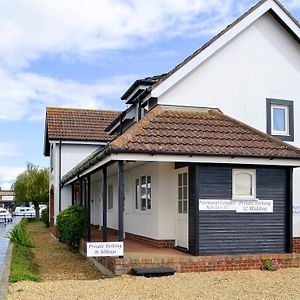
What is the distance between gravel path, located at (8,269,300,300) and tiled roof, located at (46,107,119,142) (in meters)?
17.9

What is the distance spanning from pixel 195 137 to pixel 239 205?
2.06m

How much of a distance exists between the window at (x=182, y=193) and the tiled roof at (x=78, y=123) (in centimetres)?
1403

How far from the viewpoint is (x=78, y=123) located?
98.6 ft

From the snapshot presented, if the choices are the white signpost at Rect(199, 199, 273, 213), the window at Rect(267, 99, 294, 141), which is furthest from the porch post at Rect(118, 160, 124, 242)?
the window at Rect(267, 99, 294, 141)

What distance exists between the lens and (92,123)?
30469 mm

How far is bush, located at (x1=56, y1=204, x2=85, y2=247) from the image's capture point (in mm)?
19000

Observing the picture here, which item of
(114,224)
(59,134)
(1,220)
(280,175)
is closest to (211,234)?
(280,175)

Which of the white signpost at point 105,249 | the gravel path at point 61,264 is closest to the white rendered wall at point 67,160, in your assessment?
the gravel path at point 61,264

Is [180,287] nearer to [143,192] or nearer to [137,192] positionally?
[143,192]

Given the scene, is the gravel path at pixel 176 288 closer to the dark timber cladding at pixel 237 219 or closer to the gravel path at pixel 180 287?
the gravel path at pixel 180 287

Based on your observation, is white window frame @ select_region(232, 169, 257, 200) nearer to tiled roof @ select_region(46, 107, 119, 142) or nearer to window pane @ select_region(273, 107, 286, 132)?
window pane @ select_region(273, 107, 286, 132)

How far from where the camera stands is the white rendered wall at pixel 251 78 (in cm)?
1576

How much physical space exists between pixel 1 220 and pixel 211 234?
4673cm

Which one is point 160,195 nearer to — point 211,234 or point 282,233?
point 211,234
